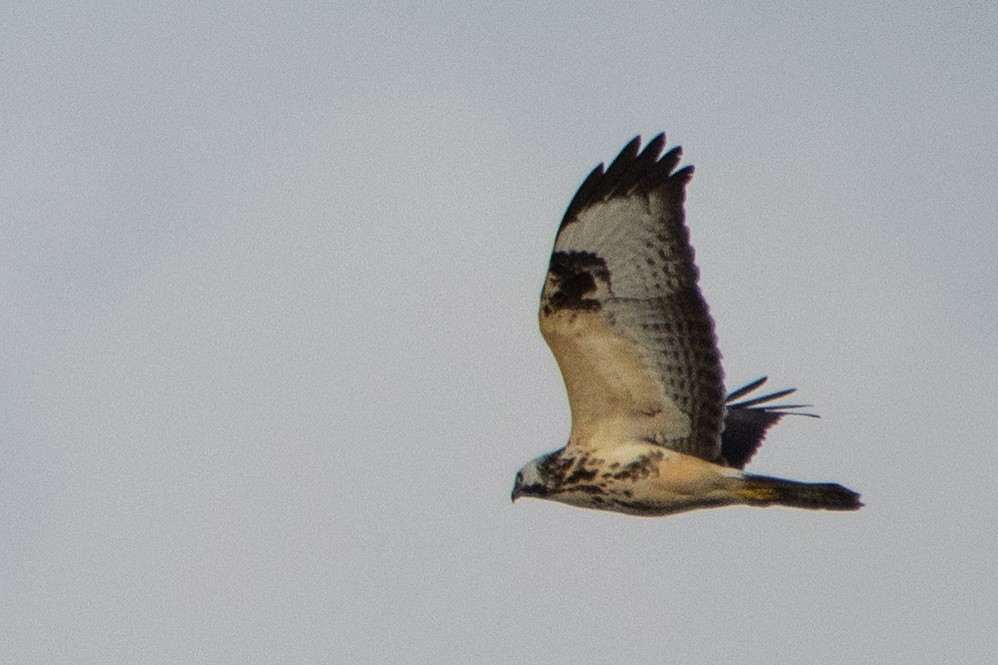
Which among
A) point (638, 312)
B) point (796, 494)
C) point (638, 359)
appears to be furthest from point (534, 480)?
point (796, 494)

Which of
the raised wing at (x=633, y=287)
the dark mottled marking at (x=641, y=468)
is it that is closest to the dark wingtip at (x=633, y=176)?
the raised wing at (x=633, y=287)

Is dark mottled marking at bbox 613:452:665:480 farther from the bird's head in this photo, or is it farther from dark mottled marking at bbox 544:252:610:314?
dark mottled marking at bbox 544:252:610:314

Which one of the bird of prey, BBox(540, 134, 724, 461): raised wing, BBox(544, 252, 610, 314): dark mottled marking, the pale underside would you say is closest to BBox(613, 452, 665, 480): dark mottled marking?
the bird of prey

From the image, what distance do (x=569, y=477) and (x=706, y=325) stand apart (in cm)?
115

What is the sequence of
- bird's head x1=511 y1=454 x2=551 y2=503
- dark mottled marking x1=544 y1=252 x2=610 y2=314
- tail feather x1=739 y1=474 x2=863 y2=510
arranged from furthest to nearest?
bird's head x1=511 y1=454 x2=551 y2=503
dark mottled marking x1=544 y1=252 x2=610 y2=314
tail feather x1=739 y1=474 x2=863 y2=510

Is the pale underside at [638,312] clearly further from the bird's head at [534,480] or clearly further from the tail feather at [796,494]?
the bird's head at [534,480]

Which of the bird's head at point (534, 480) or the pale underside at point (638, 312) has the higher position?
the pale underside at point (638, 312)

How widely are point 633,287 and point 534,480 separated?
126 centimetres

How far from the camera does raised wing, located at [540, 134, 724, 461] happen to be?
934 centimetres

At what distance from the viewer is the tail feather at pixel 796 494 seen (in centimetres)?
929

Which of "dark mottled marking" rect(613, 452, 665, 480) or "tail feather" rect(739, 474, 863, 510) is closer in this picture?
"tail feather" rect(739, 474, 863, 510)

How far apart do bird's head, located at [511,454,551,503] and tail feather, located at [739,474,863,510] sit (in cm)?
108

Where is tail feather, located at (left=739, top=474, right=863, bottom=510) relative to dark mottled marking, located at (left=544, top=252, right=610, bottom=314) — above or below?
below

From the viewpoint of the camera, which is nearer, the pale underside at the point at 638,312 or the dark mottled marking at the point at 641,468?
the pale underside at the point at 638,312
